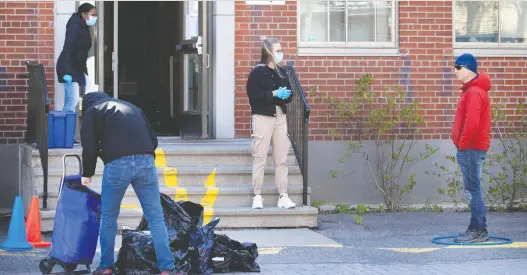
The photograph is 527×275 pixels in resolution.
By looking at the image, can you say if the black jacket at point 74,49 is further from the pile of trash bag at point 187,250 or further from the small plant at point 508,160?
the small plant at point 508,160

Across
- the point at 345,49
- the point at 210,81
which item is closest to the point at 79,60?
the point at 210,81

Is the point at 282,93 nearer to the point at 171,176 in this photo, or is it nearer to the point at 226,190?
the point at 226,190

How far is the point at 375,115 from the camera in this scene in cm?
1309

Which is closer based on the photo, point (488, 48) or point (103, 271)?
point (103, 271)

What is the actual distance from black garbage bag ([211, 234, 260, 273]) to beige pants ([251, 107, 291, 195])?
8.37 feet

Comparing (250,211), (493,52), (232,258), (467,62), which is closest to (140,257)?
(232,258)

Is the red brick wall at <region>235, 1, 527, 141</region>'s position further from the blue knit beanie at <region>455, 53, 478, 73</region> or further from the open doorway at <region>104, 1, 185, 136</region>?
the blue knit beanie at <region>455, 53, 478, 73</region>

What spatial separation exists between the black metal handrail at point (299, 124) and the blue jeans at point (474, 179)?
6.40 feet

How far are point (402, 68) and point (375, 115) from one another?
0.81m

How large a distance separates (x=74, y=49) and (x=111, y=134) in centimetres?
418

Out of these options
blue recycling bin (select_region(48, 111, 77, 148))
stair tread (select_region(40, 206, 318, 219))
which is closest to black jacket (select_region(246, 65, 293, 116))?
stair tread (select_region(40, 206, 318, 219))

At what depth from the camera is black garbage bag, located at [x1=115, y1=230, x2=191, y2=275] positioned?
863 centimetres

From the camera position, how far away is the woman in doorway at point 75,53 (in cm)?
1214

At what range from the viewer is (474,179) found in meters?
10.4
